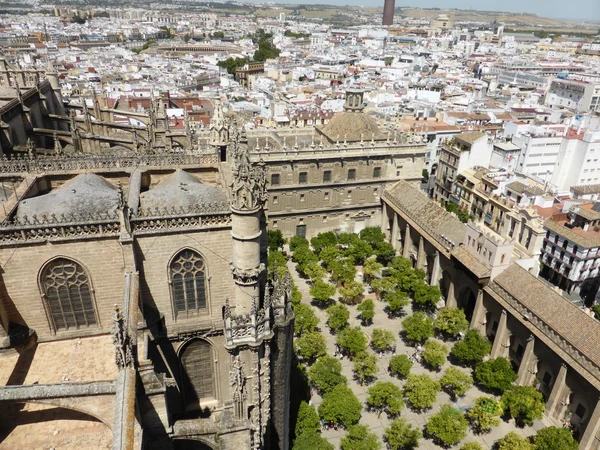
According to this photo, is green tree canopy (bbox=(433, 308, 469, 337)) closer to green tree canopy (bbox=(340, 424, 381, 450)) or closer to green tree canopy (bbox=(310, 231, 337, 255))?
green tree canopy (bbox=(340, 424, 381, 450))

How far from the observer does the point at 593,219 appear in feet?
144

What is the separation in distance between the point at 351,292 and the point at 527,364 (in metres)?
14.2

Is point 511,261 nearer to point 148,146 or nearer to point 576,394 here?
point 576,394

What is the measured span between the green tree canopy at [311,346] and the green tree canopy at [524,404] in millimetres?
11947

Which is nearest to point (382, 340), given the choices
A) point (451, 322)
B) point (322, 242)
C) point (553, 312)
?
point (451, 322)

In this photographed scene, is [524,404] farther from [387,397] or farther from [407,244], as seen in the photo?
[407,244]

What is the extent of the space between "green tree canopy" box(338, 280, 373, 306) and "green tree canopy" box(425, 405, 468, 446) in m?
14.1

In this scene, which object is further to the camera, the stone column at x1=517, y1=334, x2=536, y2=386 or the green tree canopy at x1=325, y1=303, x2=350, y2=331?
the green tree canopy at x1=325, y1=303, x2=350, y2=331

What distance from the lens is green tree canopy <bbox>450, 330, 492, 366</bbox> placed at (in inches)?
1284

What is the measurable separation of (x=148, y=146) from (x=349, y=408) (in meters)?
21.4

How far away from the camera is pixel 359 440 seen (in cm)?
2472

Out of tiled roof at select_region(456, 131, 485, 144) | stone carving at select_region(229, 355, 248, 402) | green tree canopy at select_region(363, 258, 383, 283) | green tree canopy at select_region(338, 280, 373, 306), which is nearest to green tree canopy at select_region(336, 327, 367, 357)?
green tree canopy at select_region(338, 280, 373, 306)

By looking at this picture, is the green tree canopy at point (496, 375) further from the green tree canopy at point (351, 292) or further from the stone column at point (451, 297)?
the green tree canopy at point (351, 292)

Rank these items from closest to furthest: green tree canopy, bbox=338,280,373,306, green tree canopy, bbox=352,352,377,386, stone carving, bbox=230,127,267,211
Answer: stone carving, bbox=230,127,267,211, green tree canopy, bbox=352,352,377,386, green tree canopy, bbox=338,280,373,306
